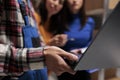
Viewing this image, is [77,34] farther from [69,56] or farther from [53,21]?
[69,56]

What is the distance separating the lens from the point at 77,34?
1.69m

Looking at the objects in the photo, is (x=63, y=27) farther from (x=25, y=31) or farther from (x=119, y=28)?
(x=119, y=28)

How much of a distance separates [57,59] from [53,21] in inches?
46.9

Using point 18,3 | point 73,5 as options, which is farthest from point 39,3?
point 18,3

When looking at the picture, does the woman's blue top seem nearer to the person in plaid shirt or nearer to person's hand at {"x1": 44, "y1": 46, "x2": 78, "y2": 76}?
the person in plaid shirt

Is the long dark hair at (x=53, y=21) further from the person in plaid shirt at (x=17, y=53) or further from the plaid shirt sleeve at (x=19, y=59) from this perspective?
the plaid shirt sleeve at (x=19, y=59)

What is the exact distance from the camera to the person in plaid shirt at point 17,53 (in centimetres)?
60

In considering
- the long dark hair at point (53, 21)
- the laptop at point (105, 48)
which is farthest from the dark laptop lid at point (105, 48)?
the long dark hair at point (53, 21)

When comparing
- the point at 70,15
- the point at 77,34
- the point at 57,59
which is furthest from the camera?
the point at 70,15

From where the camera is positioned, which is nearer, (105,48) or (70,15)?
(105,48)

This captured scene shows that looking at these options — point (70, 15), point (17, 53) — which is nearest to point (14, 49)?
point (17, 53)

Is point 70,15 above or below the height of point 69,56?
below

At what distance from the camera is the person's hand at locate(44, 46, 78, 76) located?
1.94ft

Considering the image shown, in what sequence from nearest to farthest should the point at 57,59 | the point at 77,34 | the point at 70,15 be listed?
1. the point at 57,59
2. the point at 77,34
3. the point at 70,15
